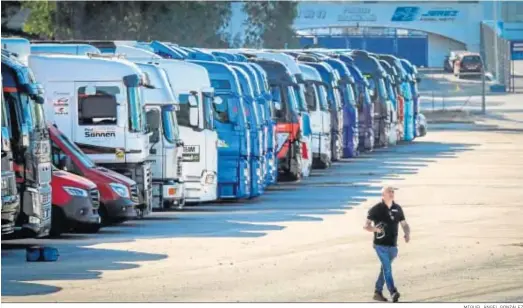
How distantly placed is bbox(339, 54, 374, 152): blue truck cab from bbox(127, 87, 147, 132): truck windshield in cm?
1941

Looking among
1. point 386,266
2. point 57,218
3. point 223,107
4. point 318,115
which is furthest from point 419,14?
point 386,266

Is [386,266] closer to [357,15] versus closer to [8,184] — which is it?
[8,184]

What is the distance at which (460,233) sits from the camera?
87.6ft

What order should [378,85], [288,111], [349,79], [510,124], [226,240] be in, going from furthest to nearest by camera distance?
[510,124]
[378,85]
[349,79]
[288,111]
[226,240]

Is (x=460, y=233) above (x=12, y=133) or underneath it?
underneath

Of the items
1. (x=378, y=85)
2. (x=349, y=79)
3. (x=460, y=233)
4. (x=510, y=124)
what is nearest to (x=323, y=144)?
(x=349, y=79)

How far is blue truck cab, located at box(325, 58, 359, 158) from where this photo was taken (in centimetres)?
4603

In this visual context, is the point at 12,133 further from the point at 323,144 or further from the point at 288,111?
the point at 323,144

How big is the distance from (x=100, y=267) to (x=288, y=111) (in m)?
16.4

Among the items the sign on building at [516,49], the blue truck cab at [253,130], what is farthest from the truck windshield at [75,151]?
the sign on building at [516,49]

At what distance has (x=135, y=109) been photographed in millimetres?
28672

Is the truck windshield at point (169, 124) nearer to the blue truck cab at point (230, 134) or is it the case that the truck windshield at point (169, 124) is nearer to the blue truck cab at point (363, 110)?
the blue truck cab at point (230, 134)

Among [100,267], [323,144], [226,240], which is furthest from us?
[323,144]

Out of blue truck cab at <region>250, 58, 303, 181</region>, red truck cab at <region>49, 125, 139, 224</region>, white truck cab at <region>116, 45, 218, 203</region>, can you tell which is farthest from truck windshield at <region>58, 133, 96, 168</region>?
blue truck cab at <region>250, 58, 303, 181</region>
